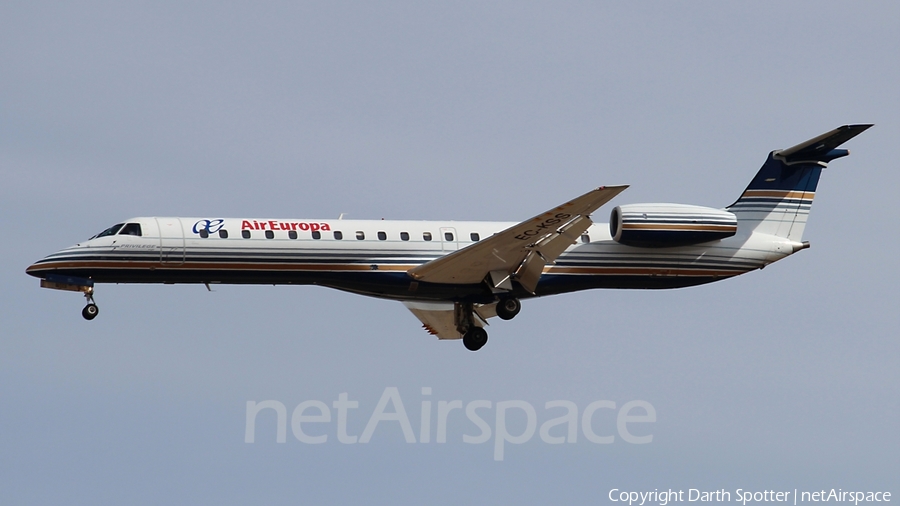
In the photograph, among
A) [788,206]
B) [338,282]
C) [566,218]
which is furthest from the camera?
[788,206]

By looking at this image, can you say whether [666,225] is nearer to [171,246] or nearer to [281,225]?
[281,225]

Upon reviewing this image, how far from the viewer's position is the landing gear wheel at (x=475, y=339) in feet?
100

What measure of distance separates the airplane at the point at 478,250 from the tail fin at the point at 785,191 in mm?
30

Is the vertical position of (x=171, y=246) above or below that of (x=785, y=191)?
below

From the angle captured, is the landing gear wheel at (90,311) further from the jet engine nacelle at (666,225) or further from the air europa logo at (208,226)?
the jet engine nacelle at (666,225)

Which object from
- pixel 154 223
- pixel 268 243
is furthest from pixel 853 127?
pixel 154 223

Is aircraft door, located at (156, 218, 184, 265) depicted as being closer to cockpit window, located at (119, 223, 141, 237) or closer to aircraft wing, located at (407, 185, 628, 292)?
cockpit window, located at (119, 223, 141, 237)

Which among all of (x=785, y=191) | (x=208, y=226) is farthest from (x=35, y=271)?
(x=785, y=191)

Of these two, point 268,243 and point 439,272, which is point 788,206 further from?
point 268,243

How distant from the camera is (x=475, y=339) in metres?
30.6

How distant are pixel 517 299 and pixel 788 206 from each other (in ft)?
25.0

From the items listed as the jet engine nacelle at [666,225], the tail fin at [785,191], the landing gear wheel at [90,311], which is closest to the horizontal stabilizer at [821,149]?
the tail fin at [785,191]

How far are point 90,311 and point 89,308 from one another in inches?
2.9

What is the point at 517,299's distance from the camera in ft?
98.4
